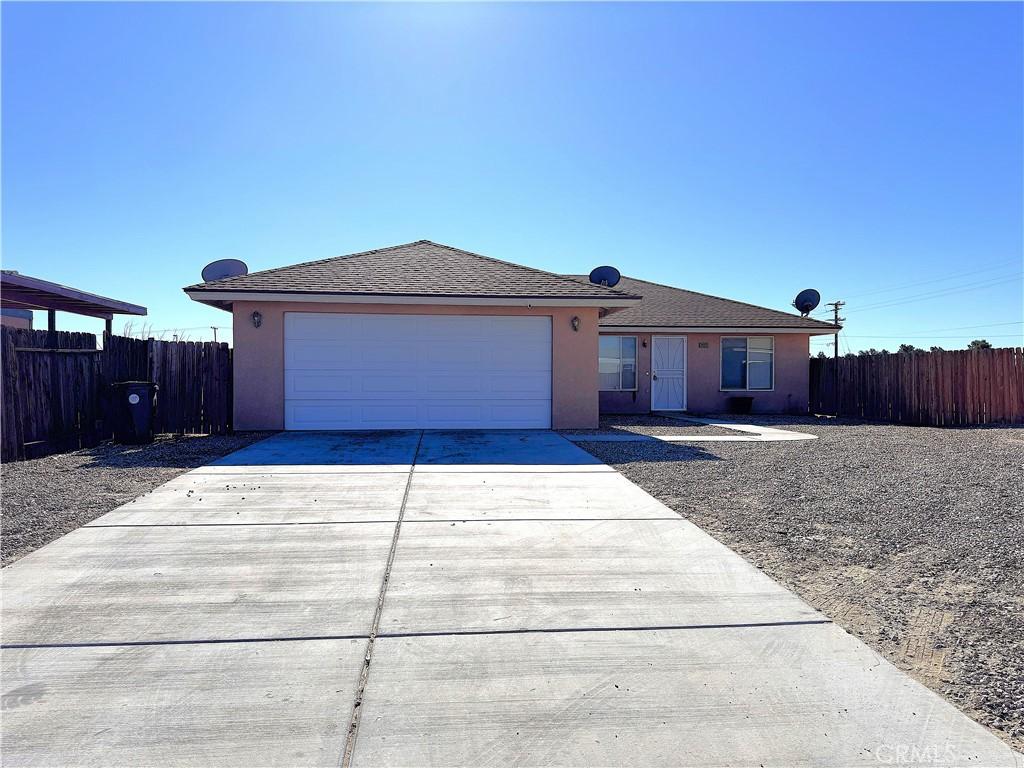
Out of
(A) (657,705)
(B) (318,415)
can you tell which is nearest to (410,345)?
(B) (318,415)

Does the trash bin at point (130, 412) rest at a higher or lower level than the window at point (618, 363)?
lower

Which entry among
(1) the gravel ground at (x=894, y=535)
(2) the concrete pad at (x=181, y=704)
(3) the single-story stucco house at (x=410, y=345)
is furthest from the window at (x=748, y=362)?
(2) the concrete pad at (x=181, y=704)

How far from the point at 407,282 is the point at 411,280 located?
17 cm

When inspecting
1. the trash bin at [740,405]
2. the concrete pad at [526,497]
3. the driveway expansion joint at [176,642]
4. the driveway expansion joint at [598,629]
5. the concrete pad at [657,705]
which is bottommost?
the concrete pad at [657,705]

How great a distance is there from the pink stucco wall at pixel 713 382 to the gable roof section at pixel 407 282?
5.14 meters

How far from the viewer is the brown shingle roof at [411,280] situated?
468 inches

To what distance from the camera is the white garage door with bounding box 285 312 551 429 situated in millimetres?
12164

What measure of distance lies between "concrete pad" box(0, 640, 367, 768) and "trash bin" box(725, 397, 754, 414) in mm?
16170

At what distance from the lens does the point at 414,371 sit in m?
12.3

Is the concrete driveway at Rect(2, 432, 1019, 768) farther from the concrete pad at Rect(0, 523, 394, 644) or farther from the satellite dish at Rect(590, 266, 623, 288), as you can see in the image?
the satellite dish at Rect(590, 266, 623, 288)

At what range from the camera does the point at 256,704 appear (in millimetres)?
2637

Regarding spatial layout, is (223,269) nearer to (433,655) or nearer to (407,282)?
(407,282)

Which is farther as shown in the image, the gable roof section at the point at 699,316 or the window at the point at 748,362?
the window at the point at 748,362

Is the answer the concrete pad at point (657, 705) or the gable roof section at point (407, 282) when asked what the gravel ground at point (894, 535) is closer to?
the concrete pad at point (657, 705)
